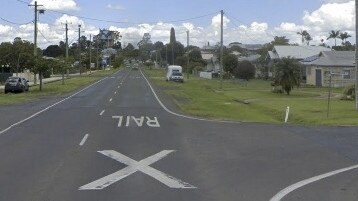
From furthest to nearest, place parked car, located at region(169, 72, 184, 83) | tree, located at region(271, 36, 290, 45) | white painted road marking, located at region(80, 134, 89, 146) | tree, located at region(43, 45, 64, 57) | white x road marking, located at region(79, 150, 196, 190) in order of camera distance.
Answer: tree, located at region(43, 45, 64, 57) → tree, located at region(271, 36, 290, 45) → parked car, located at region(169, 72, 184, 83) → white painted road marking, located at region(80, 134, 89, 146) → white x road marking, located at region(79, 150, 196, 190)

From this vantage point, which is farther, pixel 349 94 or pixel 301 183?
pixel 349 94

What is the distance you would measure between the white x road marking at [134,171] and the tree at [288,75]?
127 ft

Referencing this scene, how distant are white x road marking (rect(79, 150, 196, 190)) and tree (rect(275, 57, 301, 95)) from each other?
127ft

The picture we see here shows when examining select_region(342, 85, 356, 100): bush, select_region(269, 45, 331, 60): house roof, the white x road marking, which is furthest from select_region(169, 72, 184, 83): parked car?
the white x road marking

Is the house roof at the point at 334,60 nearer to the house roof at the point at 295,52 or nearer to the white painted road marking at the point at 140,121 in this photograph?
the house roof at the point at 295,52

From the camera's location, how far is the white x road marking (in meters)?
10.3

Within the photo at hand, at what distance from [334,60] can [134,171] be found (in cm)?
6256

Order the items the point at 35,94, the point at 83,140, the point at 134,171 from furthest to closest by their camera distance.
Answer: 1. the point at 35,94
2. the point at 83,140
3. the point at 134,171

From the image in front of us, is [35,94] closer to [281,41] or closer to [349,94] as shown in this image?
[349,94]

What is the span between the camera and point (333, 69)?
69.0m

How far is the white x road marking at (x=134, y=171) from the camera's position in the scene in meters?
10.3

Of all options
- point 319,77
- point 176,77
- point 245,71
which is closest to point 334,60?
point 319,77

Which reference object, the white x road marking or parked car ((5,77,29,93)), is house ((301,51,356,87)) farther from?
the white x road marking

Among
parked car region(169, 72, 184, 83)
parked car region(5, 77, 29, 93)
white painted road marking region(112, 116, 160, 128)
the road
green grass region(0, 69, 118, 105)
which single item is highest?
parked car region(169, 72, 184, 83)
